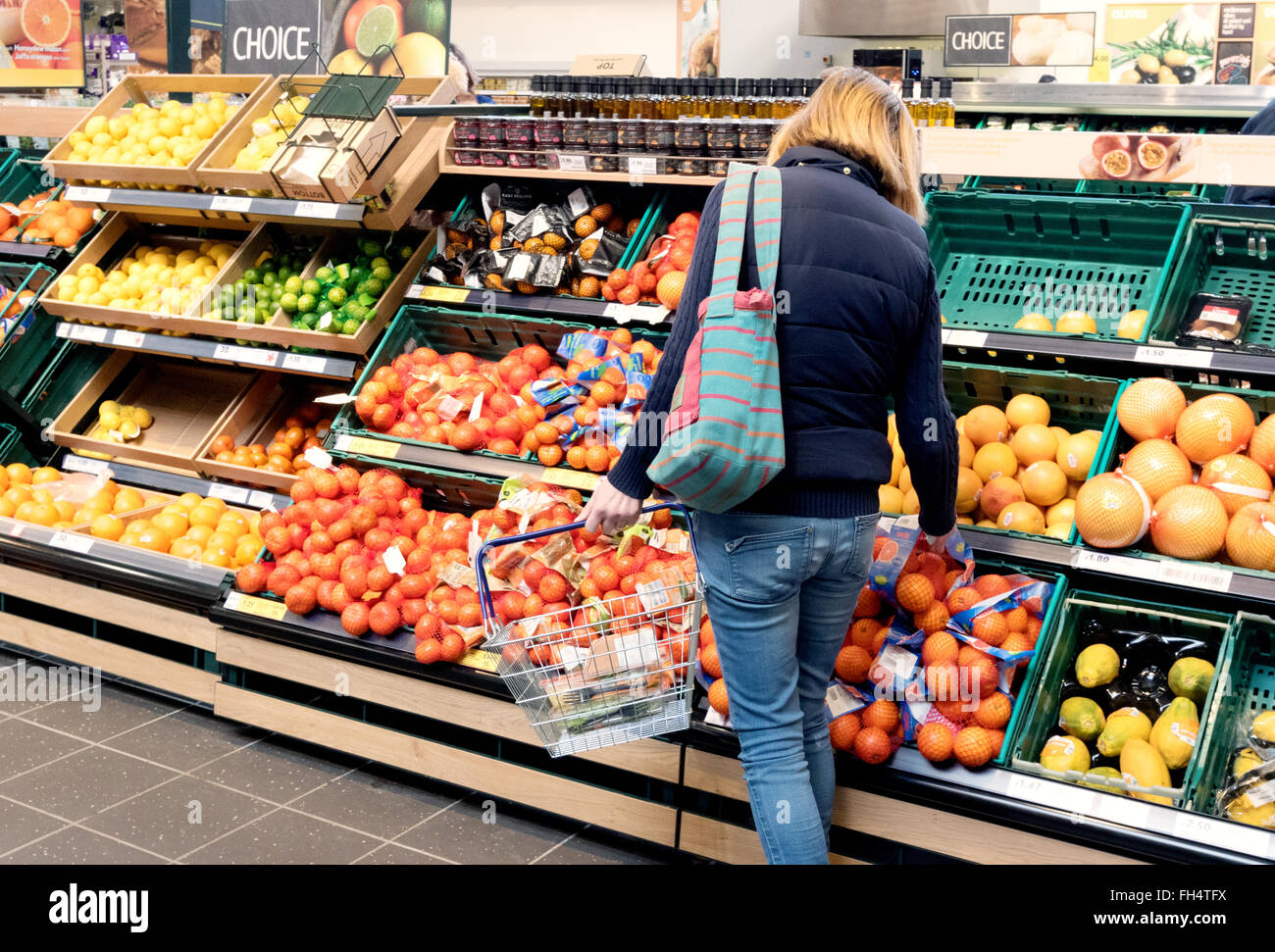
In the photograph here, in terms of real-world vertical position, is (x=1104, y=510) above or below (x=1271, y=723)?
above

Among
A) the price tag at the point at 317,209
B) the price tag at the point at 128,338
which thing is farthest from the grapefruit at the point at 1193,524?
the price tag at the point at 128,338

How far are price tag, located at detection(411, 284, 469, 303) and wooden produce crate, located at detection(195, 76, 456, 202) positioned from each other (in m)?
0.26

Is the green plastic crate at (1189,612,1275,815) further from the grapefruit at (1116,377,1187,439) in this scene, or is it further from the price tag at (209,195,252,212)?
the price tag at (209,195,252,212)

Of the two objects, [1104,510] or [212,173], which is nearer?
[1104,510]

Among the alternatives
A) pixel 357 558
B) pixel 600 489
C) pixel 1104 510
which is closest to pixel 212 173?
pixel 357 558

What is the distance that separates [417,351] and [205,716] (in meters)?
1.51

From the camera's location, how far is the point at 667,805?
3.10m

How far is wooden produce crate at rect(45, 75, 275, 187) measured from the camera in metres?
4.40

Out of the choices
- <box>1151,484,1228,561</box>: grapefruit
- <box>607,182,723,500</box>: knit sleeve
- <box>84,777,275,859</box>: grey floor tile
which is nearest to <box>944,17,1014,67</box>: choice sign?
<box>1151,484,1228,561</box>: grapefruit

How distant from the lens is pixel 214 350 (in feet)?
14.8

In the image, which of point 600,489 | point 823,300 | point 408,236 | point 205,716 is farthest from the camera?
point 408,236

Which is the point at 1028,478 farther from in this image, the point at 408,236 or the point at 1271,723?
the point at 408,236

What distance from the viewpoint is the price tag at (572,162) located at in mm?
3869

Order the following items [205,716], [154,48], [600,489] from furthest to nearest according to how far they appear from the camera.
A: [154,48] → [205,716] → [600,489]
